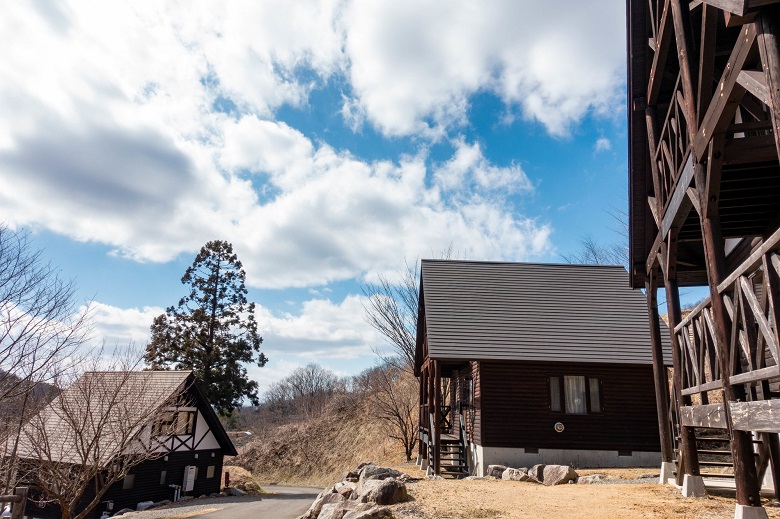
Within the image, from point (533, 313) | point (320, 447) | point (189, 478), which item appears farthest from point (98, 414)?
point (320, 447)

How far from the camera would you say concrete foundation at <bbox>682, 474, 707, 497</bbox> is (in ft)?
28.2

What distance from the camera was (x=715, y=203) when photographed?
6.74 metres

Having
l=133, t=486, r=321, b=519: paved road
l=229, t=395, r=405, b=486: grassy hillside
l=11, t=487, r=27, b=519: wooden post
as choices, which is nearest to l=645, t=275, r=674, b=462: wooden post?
l=11, t=487, r=27, b=519: wooden post

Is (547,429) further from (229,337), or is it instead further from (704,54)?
(229,337)

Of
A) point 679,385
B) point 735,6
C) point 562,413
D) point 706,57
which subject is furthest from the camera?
point 562,413

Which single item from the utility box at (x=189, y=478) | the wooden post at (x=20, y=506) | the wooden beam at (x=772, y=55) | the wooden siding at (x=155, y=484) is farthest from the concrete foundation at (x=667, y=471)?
the utility box at (x=189, y=478)

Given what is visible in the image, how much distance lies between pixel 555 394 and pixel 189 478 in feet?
63.9

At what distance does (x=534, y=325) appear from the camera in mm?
19672

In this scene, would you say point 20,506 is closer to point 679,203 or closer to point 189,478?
point 679,203

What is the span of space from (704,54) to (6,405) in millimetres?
15972

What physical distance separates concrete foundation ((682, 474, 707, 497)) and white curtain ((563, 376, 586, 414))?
30.7ft

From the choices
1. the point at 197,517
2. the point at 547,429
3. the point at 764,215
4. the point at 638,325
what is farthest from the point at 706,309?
the point at 197,517

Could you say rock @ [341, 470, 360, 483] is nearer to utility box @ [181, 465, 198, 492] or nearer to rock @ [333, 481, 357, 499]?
rock @ [333, 481, 357, 499]

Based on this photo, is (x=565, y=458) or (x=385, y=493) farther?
(x=565, y=458)
